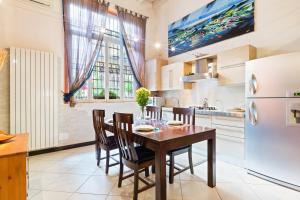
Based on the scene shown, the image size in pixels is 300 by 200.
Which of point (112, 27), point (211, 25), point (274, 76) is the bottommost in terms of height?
point (274, 76)

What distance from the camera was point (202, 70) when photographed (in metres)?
3.80

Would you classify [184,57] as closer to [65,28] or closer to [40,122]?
[65,28]

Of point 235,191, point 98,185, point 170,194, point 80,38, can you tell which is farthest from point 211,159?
point 80,38

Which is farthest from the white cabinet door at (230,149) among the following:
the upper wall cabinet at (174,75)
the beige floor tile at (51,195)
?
the beige floor tile at (51,195)

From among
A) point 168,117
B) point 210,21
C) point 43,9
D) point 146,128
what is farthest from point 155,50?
point 146,128

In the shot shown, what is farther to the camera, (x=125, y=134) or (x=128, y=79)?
(x=128, y=79)

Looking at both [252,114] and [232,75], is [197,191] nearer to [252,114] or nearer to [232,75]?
[252,114]

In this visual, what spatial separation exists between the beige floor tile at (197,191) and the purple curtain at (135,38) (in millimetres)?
3195

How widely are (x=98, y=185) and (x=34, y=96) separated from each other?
7.26 feet

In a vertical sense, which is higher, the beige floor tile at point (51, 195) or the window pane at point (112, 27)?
the window pane at point (112, 27)

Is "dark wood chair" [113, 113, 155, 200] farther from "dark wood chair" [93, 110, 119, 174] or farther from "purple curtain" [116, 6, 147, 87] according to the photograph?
"purple curtain" [116, 6, 147, 87]

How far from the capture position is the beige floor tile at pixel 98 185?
7.04 ft

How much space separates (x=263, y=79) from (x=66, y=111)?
3.79 m

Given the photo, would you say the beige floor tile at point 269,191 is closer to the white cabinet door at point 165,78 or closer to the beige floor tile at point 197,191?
the beige floor tile at point 197,191
